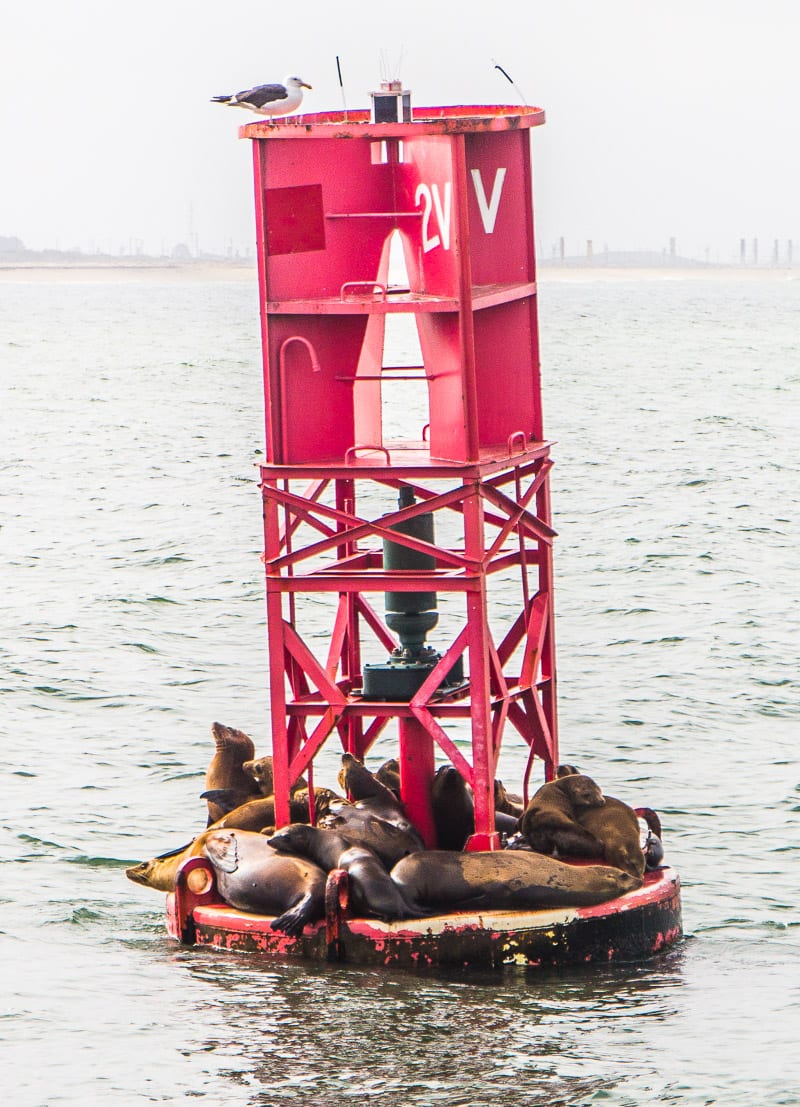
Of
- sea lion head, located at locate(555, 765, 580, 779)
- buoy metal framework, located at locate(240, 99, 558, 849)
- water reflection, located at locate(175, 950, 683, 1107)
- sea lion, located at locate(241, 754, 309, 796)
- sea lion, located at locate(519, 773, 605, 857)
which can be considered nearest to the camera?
water reflection, located at locate(175, 950, 683, 1107)

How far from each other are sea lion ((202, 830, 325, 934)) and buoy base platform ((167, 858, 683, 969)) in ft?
0.34

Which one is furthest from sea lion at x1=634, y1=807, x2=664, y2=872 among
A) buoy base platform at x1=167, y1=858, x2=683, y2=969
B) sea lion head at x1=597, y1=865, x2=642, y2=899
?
sea lion head at x1=597, y1=865, x2=642, y2=899

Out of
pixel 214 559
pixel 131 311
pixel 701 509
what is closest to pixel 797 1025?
pixel 214 559

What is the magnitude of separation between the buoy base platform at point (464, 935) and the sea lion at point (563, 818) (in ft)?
1.93

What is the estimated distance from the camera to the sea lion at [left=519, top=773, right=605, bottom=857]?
1617 centimetres

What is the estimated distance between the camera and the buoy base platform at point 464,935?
49.9ft

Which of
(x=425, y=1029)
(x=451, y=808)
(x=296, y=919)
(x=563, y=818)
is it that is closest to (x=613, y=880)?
(x=563, y=818)

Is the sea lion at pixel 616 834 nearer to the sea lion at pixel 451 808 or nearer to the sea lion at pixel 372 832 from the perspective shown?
the sea lion at pixel 451 808

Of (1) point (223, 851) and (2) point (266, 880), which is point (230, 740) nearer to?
(1) point (223, 851)

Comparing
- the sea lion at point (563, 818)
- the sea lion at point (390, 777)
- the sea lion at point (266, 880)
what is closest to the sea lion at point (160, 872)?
the sea lion at point (266, 880)

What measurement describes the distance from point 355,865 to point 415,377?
12.7 feet

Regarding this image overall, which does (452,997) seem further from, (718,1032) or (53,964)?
(53,964)

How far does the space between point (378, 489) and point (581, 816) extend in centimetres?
3266

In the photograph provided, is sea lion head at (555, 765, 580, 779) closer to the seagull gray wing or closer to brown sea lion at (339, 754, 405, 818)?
brown sea lion at (339, 754, 405, 818)
